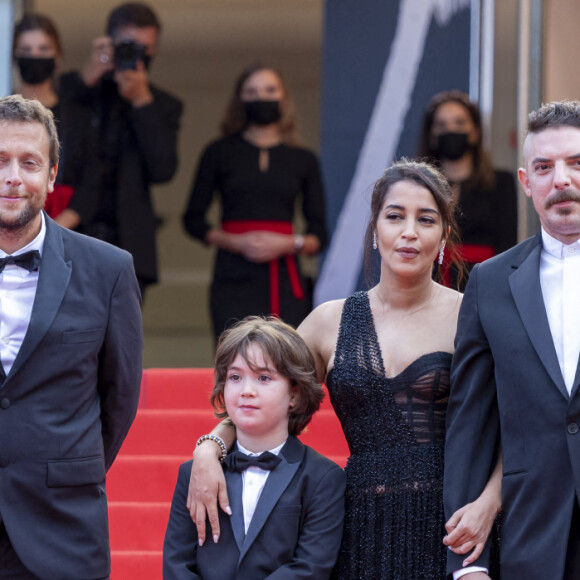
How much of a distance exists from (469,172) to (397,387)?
2787 mm

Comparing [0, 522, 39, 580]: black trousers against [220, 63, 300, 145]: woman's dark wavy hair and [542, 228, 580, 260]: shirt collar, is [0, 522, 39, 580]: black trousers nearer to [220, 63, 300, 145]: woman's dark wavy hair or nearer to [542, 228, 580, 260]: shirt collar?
[542, 228, 580, 260]: shirt collar

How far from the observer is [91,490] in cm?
280

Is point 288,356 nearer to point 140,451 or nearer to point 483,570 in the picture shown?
point 483,570

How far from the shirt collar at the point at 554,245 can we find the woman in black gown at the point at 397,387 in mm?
329

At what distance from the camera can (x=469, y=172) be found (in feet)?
18.3

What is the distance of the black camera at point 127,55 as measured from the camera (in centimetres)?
566

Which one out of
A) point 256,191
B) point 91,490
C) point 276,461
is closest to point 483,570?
point 276,461

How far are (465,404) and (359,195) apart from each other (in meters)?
3.90

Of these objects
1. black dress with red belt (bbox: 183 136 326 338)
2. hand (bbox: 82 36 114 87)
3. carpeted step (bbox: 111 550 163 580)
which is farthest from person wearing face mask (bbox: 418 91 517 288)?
carpeted step (bbox: 111 550 163 580)

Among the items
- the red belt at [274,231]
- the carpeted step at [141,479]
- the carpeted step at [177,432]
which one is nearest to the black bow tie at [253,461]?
the carpeted step at [141,479]

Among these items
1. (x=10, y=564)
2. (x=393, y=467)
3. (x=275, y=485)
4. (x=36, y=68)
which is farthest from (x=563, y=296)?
(x=36, y=68)

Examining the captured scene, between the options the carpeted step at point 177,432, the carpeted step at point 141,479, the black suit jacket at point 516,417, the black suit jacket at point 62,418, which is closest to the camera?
the black suit jacket at point 516,417

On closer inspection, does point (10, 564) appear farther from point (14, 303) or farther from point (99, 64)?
point (99, 64)

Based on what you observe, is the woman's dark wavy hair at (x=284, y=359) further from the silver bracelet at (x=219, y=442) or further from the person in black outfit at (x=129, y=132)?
the person in black outfit at (x=129, y=132)
